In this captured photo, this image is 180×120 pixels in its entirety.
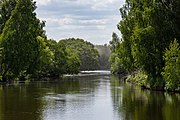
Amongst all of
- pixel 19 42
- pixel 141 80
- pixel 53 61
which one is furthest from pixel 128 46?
pixel 53 61

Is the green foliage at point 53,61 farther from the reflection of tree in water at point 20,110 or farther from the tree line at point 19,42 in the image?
the reflection of tree in water at point 20,110

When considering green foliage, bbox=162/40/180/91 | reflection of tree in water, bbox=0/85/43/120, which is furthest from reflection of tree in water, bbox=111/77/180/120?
reflection of tree in water, bbox=0/85/43/120

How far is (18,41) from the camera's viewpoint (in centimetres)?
9031

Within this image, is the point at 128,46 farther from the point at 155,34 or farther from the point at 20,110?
the point at 20,110

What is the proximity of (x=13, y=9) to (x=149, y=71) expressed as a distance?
156ft

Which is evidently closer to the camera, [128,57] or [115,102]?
[115,102]

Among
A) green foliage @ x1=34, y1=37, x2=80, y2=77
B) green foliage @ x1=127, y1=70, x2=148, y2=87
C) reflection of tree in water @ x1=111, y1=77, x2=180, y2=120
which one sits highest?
green foliage @ x1=34, y1=37, x2=80, y2=77

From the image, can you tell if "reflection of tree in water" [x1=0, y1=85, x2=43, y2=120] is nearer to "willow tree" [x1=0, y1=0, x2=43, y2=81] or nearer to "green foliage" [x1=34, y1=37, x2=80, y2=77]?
"willow tree" [x1=0, y1=0, x2=43, y2=81]

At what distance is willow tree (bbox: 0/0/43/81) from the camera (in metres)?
89.1

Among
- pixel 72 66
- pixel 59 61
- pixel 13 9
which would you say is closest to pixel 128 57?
pixel 13 9

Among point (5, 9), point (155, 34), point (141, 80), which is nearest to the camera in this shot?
point (155, 34)

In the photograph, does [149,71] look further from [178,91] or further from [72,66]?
[72,66]

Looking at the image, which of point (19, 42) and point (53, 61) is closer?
point (19, 42)

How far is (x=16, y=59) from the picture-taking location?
90125 millimetres
